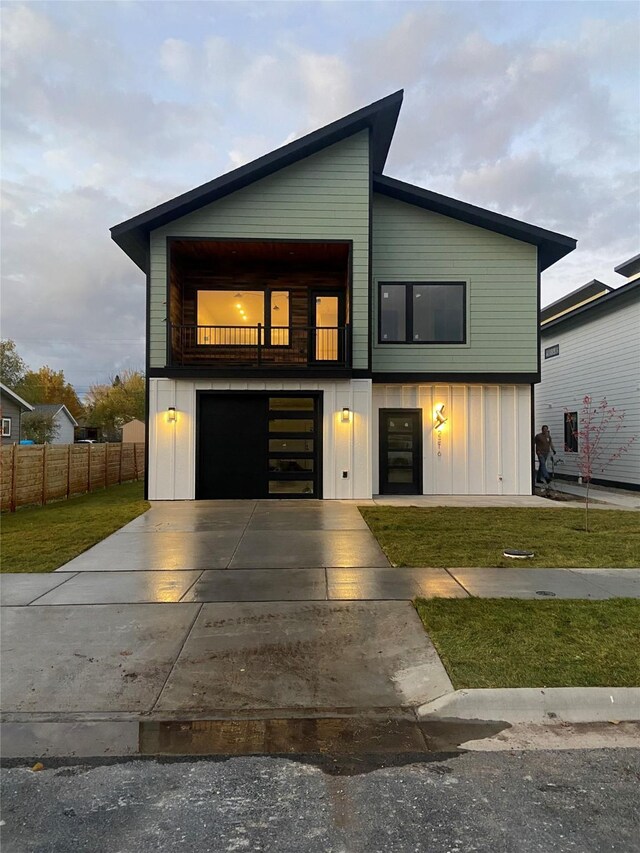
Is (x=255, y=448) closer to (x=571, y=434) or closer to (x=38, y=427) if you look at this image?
(x=571, y=434)

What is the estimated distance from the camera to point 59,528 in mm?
8648

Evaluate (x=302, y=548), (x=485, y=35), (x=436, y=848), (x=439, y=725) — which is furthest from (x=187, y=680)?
(x=485, y=35)

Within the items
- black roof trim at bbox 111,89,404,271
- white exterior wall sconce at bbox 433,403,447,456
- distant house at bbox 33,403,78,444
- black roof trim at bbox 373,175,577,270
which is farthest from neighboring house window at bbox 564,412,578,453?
distant house at bbox 33,403,78,444

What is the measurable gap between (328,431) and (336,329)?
9.07 feet

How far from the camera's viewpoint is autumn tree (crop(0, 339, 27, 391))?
4488cm

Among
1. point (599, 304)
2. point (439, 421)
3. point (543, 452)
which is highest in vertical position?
point (599, 304)

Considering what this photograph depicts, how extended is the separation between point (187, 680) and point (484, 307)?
1182cm

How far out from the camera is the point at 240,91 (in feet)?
45.3

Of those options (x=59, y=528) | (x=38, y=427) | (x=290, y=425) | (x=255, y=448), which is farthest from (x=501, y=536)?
(x=38, y=427)

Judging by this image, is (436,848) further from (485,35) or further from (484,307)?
(485,35)

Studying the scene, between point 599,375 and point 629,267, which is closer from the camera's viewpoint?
point 629,267

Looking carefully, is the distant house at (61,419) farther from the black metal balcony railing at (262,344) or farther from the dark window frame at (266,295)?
the dark window frame at (266,295)

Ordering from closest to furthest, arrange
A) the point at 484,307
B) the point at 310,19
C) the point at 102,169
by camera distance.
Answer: the point at 310,19 → the point at 484,307 → the point at 102,169

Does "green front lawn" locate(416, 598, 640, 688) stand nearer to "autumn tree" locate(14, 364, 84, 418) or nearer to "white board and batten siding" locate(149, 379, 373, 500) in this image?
"white board and batten siding" locate(149, 379, 373, 500)
